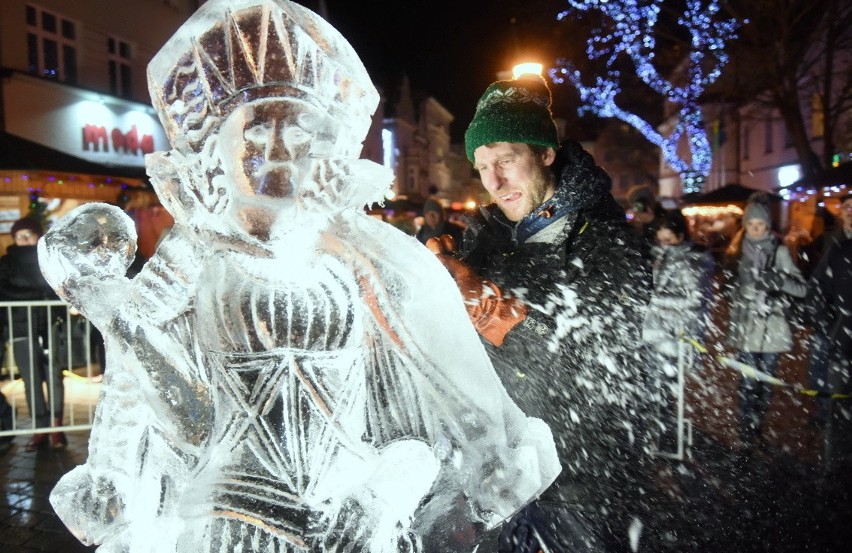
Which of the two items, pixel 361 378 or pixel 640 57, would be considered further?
pixel 640 57

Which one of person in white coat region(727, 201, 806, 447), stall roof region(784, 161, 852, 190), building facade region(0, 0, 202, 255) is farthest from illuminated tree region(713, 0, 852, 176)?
building facade region(0, 0, 202, 255)

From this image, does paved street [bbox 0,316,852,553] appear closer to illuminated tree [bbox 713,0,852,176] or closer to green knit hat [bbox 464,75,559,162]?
green knit hat [bbox 464,75,559,162]

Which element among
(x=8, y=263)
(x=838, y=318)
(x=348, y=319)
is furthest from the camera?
(x=8, y=263)

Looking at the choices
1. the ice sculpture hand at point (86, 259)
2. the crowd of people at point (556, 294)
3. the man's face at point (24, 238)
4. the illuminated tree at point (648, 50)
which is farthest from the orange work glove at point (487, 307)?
the illuminated tree at point (648, 50)

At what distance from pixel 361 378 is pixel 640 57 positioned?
1833 centimetres

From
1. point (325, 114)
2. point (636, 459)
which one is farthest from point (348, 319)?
point (636, 459)

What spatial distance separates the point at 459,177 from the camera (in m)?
71.1

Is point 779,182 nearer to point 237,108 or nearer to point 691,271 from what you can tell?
point 691,271

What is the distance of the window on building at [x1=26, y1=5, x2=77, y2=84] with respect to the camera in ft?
44.1

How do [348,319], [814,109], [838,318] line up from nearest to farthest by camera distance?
1. [348,319]
2. [838,318]
3. [814,109]

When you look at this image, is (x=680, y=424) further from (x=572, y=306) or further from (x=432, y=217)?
(x=572, y=306)

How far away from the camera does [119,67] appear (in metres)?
16.2

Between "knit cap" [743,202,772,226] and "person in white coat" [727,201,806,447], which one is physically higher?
"knit cap" [743,202,772,226]

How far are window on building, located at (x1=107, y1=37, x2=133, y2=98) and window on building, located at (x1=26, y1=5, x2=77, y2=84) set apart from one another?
115 cm
